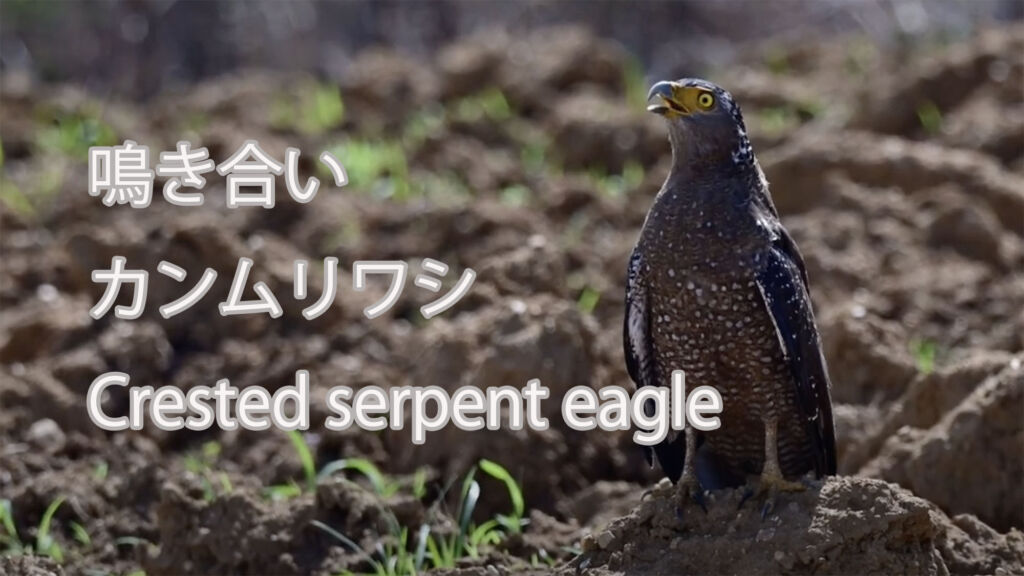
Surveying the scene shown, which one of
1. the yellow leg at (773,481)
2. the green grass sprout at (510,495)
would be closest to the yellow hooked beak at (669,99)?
the yellow leg at (773,481)

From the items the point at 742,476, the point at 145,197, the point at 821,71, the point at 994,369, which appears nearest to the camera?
the point at 742,476

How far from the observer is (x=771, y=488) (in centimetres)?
421

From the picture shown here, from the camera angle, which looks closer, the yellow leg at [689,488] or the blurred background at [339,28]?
the yellow leg at [689,488]

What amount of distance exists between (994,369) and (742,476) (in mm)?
1119

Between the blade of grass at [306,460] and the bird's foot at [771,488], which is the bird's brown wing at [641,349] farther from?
the blade of grass at [306,460]

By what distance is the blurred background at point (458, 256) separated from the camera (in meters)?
5.18

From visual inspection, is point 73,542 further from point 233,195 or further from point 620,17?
point 620,17

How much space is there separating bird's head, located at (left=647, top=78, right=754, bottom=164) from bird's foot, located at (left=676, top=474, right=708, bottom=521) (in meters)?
0.83

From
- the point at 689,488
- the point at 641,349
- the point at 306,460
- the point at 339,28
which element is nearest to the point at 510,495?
the point at 306,460

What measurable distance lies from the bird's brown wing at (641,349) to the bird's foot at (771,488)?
531 mm

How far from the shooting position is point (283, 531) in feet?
16.7

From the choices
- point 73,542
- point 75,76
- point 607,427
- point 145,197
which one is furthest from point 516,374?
point 75,76

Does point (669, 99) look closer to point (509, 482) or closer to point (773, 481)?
point (773, 481)

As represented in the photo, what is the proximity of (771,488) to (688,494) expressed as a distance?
0.21 metres
